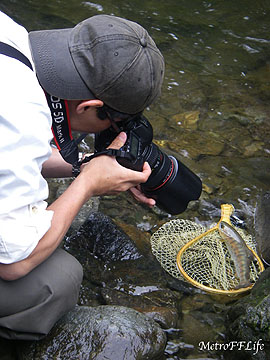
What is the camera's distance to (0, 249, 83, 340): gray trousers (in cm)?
214

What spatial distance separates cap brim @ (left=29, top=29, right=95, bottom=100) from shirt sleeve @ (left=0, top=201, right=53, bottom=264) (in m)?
0.53

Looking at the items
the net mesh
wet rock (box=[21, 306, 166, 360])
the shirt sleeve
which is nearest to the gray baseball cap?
the shirt sleeve

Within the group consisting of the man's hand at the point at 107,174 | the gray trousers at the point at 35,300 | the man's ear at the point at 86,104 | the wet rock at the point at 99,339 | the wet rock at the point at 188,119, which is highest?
the man's ear at the point at 86,104

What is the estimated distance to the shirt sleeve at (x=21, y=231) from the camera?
179cm

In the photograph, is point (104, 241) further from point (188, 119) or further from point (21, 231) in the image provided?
point (188, 119)

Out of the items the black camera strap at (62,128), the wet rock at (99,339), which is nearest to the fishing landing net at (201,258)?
the wet rock at (99,339)

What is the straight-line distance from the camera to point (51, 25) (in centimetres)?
620

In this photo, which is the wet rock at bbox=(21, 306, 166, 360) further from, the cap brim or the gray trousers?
the cap brim

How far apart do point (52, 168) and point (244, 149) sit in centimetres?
224

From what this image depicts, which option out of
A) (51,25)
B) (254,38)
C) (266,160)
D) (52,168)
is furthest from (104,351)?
(254,38)

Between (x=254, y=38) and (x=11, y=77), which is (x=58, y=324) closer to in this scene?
(x=11, y=77)

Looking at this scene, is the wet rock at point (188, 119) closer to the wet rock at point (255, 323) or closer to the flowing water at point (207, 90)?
the flowing water at point (207, 90)

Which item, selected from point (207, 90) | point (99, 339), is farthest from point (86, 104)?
point (207, 90)

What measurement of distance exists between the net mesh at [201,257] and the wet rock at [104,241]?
204mm
